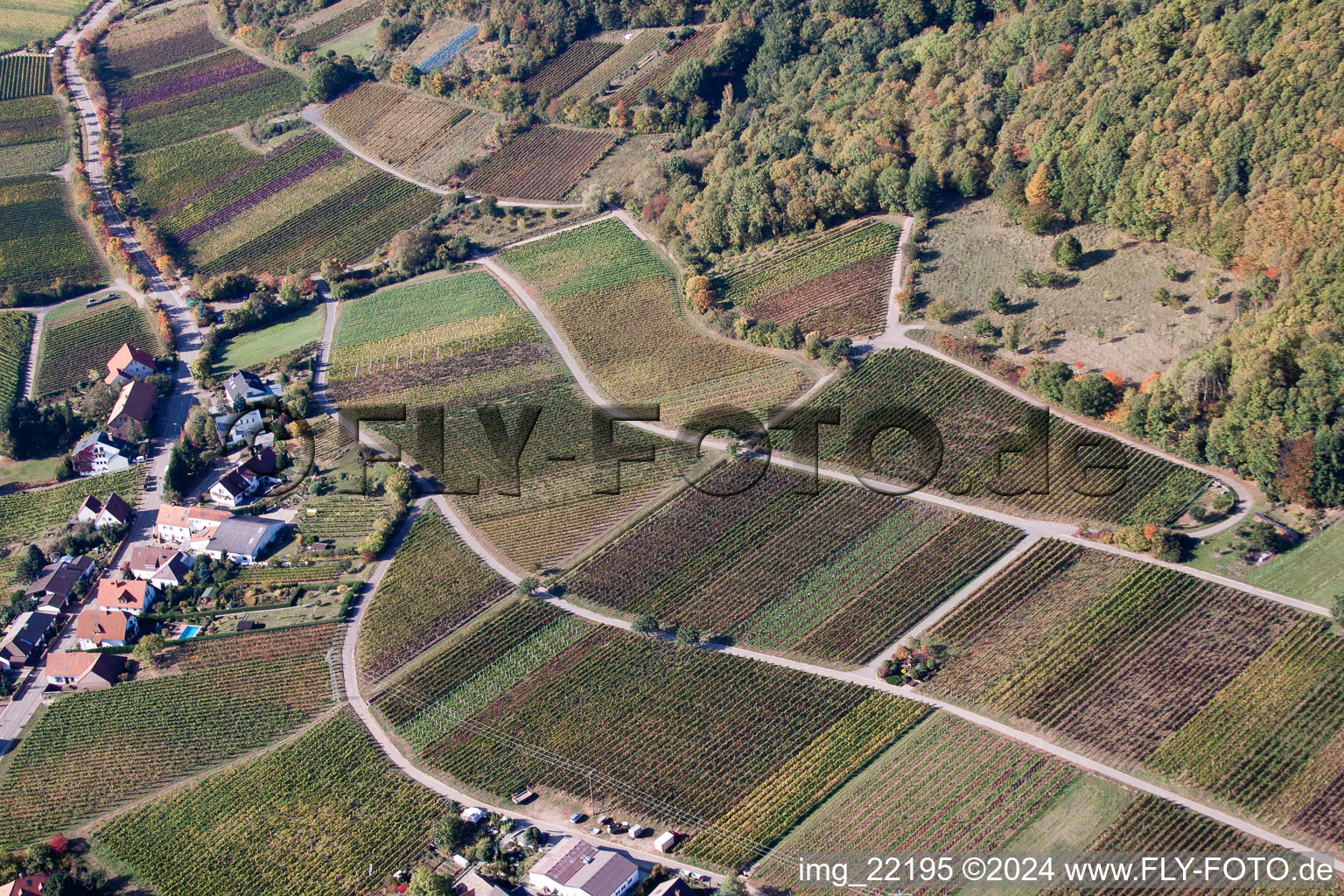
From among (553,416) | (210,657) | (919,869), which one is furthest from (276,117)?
(919,869)

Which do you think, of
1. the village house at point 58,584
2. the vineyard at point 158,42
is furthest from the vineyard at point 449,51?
the village house at point 58,584

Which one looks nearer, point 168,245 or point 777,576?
point 777,576

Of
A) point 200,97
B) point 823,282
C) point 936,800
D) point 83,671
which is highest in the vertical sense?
point 200,97

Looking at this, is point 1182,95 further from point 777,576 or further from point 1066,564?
point 777,576

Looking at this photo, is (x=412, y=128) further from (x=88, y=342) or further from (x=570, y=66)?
(x=88, y=342)

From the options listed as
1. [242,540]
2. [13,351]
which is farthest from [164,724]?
[13,351]

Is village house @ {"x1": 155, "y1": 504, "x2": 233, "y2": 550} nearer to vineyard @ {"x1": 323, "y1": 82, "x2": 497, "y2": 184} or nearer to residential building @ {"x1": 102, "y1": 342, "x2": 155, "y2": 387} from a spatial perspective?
residential building @ {"x1": 102, "y1": 342, "x2": 155, "y2": 387}
